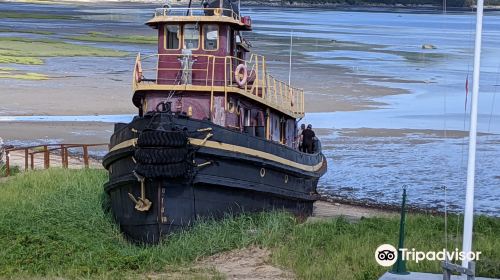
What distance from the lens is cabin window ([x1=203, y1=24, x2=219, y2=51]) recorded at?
57.5 feet

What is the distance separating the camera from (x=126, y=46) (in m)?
70.6

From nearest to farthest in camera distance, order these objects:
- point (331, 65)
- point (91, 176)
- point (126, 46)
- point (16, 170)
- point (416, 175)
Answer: point (91, 176), point (16, 170), point (416, 175), point (331, 65), point (126, 46)

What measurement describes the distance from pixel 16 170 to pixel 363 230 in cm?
1176

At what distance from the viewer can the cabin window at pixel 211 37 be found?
57.5ft

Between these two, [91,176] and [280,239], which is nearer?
[280,239]

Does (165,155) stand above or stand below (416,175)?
above

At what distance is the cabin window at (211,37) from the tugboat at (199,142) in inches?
0.8

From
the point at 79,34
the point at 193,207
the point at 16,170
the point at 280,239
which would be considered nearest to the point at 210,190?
the point at 193,207

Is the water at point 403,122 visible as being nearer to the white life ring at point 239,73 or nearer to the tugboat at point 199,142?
the tugboat at point 199,142

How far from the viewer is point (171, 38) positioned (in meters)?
17.7

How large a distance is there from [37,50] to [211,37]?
154ft

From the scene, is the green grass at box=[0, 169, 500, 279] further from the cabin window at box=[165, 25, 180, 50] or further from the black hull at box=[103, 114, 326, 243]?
the cabin window at box=[165, 25, 180, 50]

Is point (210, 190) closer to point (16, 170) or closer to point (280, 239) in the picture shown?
point (280, 239)

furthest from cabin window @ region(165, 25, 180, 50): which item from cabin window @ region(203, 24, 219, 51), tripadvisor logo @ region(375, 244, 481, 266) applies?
tripadvisor logo @ region(375, 244, 481, 266)
